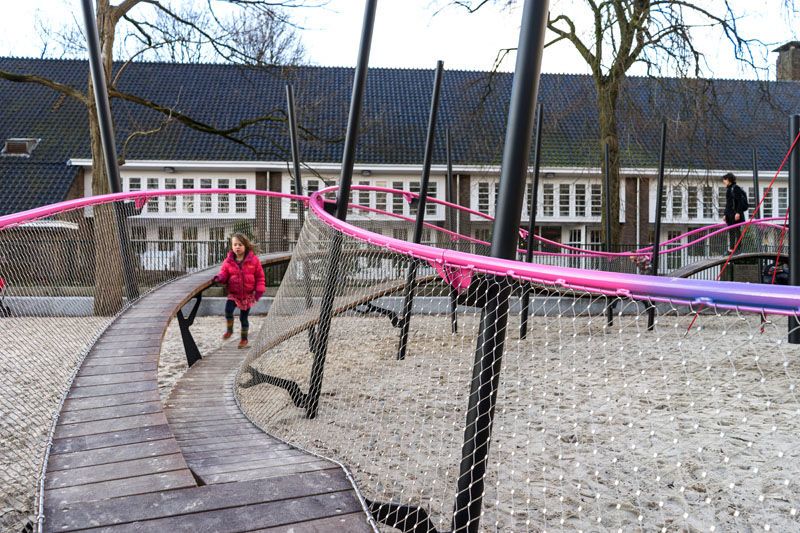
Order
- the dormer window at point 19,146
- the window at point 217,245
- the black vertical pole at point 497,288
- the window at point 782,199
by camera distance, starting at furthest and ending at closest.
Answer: the window at point 782,199, the dormer window at point 19,146, the window at point 217,245, the black vertical pole at point 497,288

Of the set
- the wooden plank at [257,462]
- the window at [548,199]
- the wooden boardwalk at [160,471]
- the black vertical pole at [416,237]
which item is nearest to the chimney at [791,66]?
the window at [548,199]

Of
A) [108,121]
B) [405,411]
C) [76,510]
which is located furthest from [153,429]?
[108,121]

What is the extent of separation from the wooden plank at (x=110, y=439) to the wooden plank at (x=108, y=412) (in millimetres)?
174

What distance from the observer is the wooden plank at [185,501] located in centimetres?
230

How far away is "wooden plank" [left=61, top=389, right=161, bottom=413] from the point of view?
325 centimetres

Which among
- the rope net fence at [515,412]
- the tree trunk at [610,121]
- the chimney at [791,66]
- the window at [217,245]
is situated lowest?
the rope net fence at [515,412]

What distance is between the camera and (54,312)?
13.1ft

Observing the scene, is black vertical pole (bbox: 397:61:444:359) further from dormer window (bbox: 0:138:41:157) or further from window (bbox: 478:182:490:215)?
dormer window (bbox: 0:138:41:157)

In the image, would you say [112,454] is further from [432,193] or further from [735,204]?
[432,193]

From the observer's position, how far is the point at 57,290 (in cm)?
451

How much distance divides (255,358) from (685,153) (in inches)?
614

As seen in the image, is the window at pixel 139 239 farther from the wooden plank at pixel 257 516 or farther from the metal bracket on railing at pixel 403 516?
the wooden plank at pixel 257 516

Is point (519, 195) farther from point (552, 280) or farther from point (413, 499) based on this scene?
point (413, 499)

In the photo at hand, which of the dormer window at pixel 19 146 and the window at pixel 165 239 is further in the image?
the dormer window at pixel 19 146
